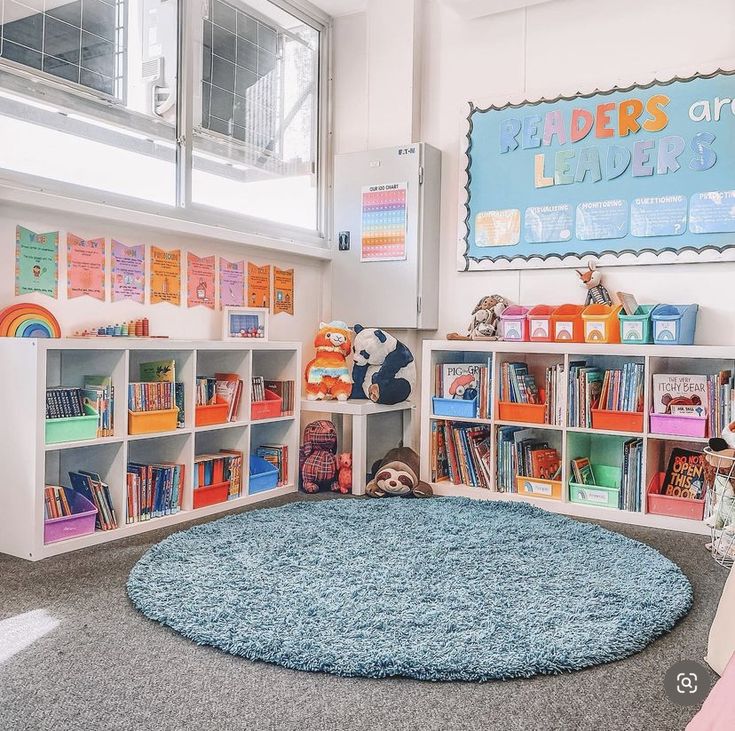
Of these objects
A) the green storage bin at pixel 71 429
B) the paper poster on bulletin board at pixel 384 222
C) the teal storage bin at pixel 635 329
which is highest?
the paper poster on bulletin board at pixel 384 222

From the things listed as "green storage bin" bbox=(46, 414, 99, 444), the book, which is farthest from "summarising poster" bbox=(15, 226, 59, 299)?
the book

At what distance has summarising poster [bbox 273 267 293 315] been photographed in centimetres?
364

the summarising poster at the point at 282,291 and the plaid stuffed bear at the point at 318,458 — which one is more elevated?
the summarising poster at the point at 282,291

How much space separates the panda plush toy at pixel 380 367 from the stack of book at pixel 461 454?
0.80 ft

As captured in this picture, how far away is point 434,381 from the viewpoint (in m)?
3.42

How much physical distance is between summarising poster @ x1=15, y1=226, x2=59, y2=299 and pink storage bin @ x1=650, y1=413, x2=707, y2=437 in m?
2.28

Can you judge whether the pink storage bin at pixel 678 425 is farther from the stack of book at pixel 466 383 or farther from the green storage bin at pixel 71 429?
the green storage bin at pixel 71 429

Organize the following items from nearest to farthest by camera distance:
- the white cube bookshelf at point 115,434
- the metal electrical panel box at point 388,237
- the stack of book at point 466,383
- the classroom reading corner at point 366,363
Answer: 1. the classroom reading corner at point 366,363
2. the white cube bookshelf at point 115,434
3. the stack of book at point 466,383
4. the metal electrical panel box at point 388,237

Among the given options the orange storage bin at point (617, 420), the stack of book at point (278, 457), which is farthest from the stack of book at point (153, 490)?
the orange storage bin at point (617, 420)

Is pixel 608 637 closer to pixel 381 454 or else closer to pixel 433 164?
pixel 381 454

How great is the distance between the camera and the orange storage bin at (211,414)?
287 cm

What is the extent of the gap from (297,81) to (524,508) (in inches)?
98.3

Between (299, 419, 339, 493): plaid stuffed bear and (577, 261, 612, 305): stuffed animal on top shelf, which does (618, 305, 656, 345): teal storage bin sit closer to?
(577, 261, 612, 305): stuffed animal on top shelf

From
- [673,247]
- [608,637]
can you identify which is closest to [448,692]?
[608,637]
